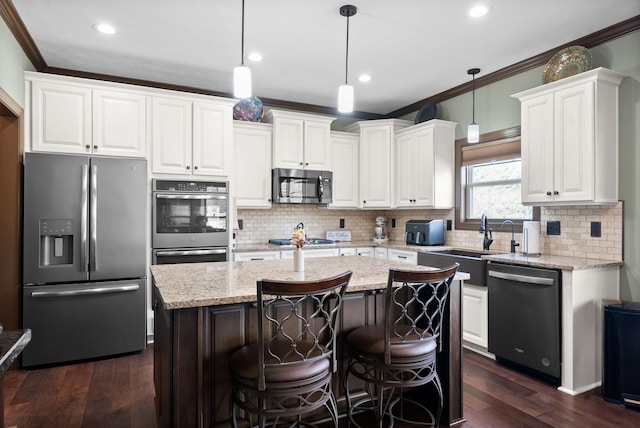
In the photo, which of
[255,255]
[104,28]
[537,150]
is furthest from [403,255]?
[104,28]

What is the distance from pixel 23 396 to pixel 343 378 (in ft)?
7.38

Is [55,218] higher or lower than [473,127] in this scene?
lower

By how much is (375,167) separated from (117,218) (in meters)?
2.99

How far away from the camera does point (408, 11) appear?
2727 millimetres

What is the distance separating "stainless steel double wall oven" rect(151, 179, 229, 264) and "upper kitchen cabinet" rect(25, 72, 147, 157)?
483mm

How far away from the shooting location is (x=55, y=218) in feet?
10.5

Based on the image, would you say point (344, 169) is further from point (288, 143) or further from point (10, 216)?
point (10, 216)

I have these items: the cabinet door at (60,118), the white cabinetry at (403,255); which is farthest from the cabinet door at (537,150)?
the cabinet door at (60,118)

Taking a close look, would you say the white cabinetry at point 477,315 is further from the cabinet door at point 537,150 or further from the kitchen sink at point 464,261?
the cabinet door at point 537,150

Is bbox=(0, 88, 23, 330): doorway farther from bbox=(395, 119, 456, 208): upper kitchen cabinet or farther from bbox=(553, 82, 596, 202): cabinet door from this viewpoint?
bbox=(553, 82, 596, 202): cabinet door

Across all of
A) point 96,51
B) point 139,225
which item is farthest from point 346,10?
point 139,225

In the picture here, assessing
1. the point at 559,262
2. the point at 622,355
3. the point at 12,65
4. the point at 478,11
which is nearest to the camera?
the point at 622,355

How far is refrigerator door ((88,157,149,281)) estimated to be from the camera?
3.31 meters

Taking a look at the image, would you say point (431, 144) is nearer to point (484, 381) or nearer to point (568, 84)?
point (568, 84)
